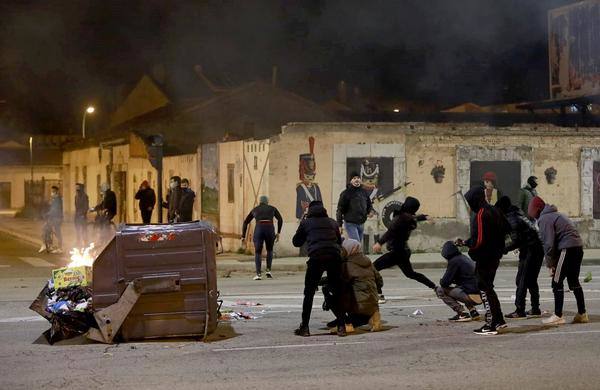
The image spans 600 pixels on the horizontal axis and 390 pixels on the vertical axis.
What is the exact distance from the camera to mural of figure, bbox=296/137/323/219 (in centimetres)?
2177

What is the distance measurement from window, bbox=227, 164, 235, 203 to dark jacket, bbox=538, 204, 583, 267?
1349 centimetres

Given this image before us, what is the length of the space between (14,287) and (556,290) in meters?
9.29

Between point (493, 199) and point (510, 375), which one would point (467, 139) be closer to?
point (493, 199)

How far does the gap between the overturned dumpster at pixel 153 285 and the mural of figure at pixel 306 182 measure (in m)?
11.6

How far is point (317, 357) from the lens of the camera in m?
9.38

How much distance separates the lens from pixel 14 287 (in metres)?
16.5

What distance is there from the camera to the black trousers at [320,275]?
417 inches

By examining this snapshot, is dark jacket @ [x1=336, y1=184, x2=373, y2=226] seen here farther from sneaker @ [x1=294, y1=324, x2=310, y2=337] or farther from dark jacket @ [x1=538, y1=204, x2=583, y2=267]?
sneaker @ [x1=294, y1=324, x2=310, y2=337]

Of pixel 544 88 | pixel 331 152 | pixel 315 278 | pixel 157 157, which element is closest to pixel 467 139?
pixel 331 152

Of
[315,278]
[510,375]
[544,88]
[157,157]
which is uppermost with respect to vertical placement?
[544,88]

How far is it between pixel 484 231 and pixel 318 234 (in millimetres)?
1769

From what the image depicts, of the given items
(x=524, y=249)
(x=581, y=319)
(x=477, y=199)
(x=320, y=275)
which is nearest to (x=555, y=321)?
(x=581, y=319)

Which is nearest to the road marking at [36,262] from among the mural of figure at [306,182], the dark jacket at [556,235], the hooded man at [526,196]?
the mural of figure at [306,182]

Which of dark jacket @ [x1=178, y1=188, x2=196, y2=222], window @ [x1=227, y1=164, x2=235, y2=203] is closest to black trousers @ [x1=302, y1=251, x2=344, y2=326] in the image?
dark jacket @ [x1=178, y1=188, x2=196, y2=222]
